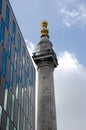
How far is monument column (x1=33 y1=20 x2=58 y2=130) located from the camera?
5694 cm

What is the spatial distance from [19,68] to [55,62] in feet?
72.0

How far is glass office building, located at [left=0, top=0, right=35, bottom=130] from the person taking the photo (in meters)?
37.2

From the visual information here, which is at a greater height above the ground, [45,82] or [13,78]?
[45,82]

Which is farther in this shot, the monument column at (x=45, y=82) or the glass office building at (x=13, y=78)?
the monument column at (x=45, y=82)

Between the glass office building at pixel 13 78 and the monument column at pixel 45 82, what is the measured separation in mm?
5373

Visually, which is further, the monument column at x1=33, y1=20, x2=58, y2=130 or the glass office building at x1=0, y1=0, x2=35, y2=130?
the monument column at x1=33, y1=20, x2=58, y2=130

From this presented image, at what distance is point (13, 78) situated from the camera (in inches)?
1645

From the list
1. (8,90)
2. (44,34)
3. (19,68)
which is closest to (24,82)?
(19,68)

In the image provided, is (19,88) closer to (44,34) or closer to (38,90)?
(38,90)

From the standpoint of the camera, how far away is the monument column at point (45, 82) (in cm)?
5694

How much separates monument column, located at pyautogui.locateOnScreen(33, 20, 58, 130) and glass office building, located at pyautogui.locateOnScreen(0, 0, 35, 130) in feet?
17.6

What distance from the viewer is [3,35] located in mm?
39281

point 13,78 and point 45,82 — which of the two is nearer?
point 13,78

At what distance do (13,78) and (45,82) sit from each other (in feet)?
67.1
